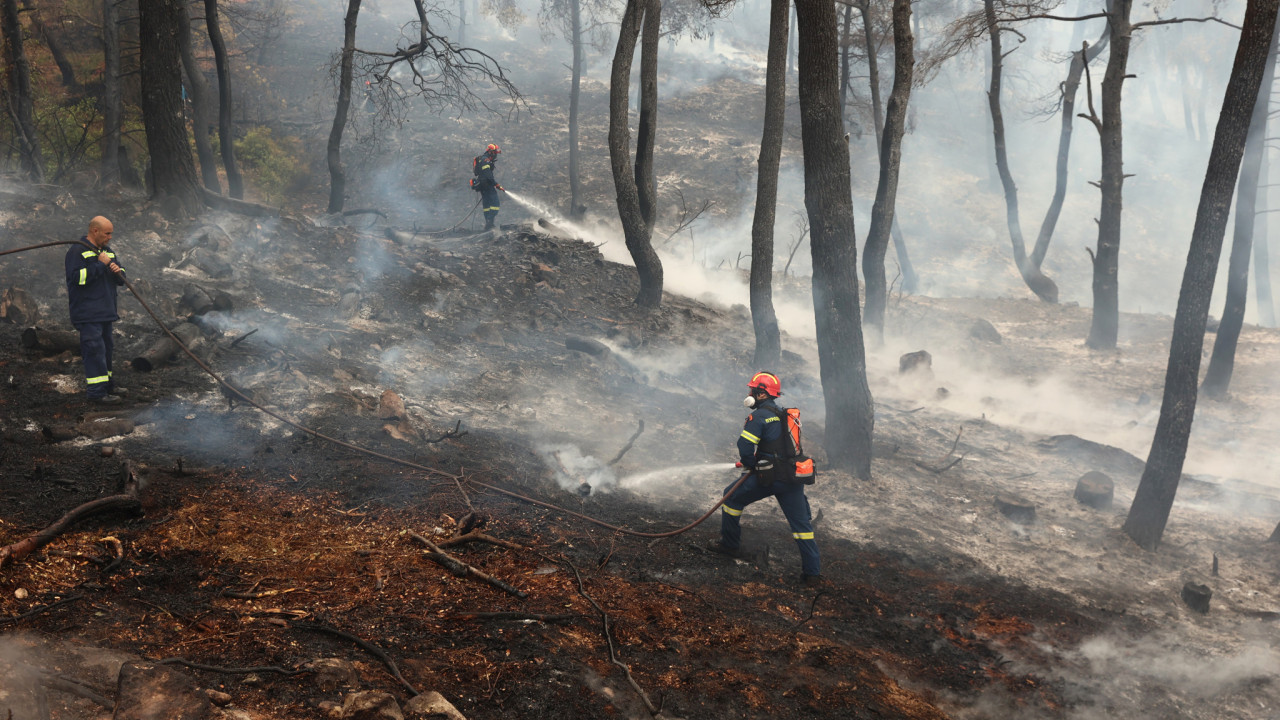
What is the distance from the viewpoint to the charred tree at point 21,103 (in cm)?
1180

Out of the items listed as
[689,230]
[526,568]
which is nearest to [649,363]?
[526,568]

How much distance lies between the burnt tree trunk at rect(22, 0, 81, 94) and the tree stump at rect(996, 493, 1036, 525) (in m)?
20.1

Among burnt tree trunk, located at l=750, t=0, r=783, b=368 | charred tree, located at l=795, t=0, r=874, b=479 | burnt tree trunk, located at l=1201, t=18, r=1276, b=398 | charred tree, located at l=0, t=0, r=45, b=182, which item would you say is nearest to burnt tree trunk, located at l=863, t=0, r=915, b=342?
burnt tree trunk, located at l=750, t=0, r=783, b=368

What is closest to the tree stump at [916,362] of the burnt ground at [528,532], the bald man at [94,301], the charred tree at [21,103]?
the burnt ground at [528,532]

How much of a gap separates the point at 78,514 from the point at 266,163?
1729 centimetres

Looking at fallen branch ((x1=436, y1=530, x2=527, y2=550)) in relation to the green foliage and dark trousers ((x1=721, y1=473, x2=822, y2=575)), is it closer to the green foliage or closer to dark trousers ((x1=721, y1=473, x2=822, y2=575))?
dark trousers ((x1=721, y1=473, x2=822, y2=575))

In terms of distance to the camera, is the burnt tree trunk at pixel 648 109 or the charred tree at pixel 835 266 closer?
the charred tree at pixel 835 266

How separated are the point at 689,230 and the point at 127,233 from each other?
1582 cm

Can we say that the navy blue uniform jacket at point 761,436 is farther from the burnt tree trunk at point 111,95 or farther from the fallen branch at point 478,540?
the burnt tree trunk at point 111,95

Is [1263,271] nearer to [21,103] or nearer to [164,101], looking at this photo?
[164,101]

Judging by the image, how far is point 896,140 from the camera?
42.0 ft

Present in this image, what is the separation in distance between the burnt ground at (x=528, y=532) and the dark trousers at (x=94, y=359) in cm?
24

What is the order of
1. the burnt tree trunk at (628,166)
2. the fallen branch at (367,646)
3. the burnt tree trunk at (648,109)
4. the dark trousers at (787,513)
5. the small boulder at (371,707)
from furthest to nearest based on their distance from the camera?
the burnt tree trunk at (648,109), the burnt tree trunk at (628,166), the dark trousers at (787,513), the fallen branch at (367,646), the small boulder at (371,707)

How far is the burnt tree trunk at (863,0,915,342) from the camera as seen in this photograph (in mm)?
10469
